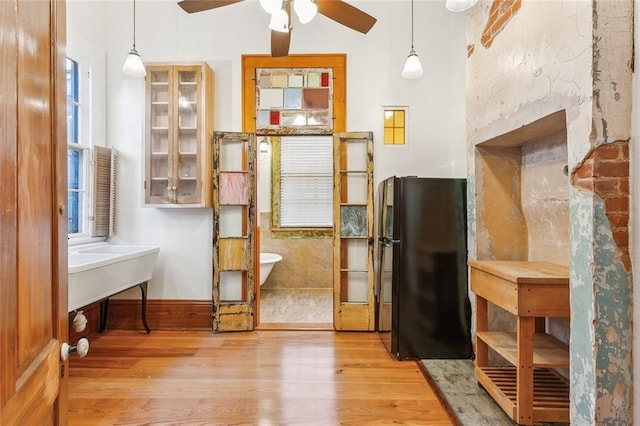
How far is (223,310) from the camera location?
340 centimetres

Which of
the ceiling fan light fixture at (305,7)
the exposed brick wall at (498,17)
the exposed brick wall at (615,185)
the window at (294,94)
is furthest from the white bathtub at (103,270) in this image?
the exposed brick wall at (498,17)

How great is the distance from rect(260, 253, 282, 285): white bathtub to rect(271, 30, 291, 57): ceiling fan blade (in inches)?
119

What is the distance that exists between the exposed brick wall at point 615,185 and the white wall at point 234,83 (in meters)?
2.02

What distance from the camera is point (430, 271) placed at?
2.74 meters

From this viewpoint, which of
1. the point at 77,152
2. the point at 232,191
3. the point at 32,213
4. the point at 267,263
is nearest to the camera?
the point at 32,213

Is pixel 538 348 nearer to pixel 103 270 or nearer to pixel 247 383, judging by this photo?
pixel 247 383

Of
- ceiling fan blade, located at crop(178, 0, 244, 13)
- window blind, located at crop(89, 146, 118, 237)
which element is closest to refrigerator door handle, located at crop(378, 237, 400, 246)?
ceiling fan blade, located at crop(178, 0, 244, 13)

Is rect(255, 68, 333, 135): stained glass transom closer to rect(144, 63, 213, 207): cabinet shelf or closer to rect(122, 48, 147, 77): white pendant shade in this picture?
rect(144, 63, 213, 207): cabinet shelf

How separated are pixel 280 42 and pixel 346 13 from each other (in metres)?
0.45

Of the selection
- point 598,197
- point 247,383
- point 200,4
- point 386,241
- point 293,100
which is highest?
point 200,4

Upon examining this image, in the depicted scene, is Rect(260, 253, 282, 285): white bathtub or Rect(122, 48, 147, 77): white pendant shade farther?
Rect(260, 253, 282, 285): white bathtub

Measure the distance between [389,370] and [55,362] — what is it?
7.43 feet

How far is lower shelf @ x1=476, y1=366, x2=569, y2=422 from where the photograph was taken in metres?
1.79

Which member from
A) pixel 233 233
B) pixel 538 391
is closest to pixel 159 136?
pixel 233 233
